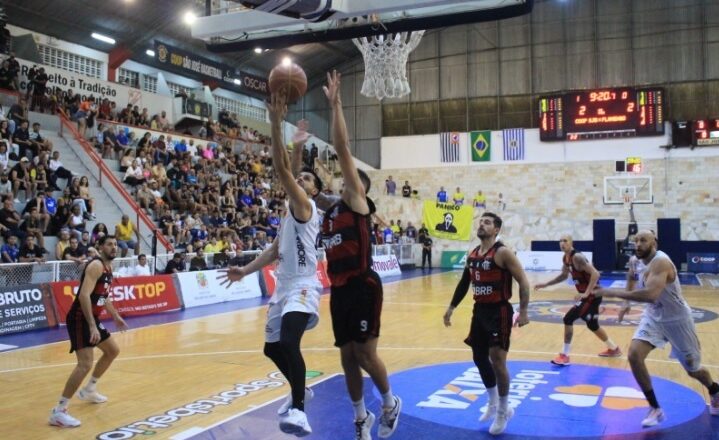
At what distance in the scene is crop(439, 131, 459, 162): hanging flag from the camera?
3225cm

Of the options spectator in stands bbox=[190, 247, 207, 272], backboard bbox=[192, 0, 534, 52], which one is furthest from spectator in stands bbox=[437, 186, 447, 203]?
backboard bbox=[192, 0, 534, 52]

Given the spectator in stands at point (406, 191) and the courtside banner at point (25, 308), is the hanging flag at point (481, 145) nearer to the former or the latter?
the spectator in stands at point (406, 191)

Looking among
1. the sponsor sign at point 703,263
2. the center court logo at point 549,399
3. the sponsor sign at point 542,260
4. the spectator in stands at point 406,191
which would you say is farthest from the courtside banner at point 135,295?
the sponsor sign at point 703,263

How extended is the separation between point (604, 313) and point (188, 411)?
9668mm

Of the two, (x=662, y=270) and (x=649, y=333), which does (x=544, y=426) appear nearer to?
(x=649, y=333)

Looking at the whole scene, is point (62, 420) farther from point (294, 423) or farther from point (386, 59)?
point (386, 59)

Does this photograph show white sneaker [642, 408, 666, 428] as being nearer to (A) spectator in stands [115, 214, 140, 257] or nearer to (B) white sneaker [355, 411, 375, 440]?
(B) white sneaker [355, 411, 375, 440]

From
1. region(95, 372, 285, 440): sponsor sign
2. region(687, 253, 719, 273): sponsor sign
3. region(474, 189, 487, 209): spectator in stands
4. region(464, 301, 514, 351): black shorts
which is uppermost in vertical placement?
region(474, 189, 487, 209): spectator in stands

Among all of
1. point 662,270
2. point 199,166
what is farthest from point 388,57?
point 662,270

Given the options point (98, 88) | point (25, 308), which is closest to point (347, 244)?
point (25, 308)

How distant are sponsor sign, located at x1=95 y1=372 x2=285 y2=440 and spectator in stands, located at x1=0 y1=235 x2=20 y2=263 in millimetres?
7773

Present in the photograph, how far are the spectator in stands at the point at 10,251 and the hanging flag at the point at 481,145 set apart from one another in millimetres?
23310

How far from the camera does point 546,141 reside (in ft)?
98.7

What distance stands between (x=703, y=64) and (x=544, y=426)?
94.1 feet
